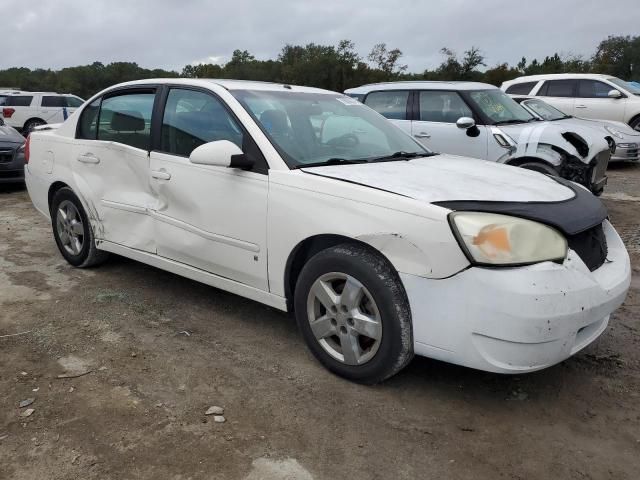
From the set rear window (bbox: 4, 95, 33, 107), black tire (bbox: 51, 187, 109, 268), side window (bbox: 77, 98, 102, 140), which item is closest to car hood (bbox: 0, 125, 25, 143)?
black tire (bbox: 51, 187, 109, 268)

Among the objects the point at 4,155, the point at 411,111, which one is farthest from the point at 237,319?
the point at 4,155

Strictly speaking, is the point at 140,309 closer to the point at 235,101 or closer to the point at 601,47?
the point at 235,101

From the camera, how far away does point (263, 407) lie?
292 centimetres

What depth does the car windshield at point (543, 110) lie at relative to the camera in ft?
27.8

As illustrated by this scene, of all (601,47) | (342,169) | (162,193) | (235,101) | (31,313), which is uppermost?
(601,47)

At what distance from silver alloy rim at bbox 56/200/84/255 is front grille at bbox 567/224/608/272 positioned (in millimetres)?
3774

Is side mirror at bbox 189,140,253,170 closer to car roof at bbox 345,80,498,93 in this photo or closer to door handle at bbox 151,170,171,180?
door handle at bbox 151,170,171,180

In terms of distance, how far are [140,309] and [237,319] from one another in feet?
2.38

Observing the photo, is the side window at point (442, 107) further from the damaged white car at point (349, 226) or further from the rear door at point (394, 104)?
the damaged white car at point (349, 226)

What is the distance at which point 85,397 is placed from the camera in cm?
300

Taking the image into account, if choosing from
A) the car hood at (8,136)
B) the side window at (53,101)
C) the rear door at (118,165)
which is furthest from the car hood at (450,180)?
the side window at (53,101)

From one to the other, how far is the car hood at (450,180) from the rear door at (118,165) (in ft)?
4.97

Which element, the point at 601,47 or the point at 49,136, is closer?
the point at 49,136

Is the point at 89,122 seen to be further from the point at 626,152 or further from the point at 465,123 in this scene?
the point at 626,152
